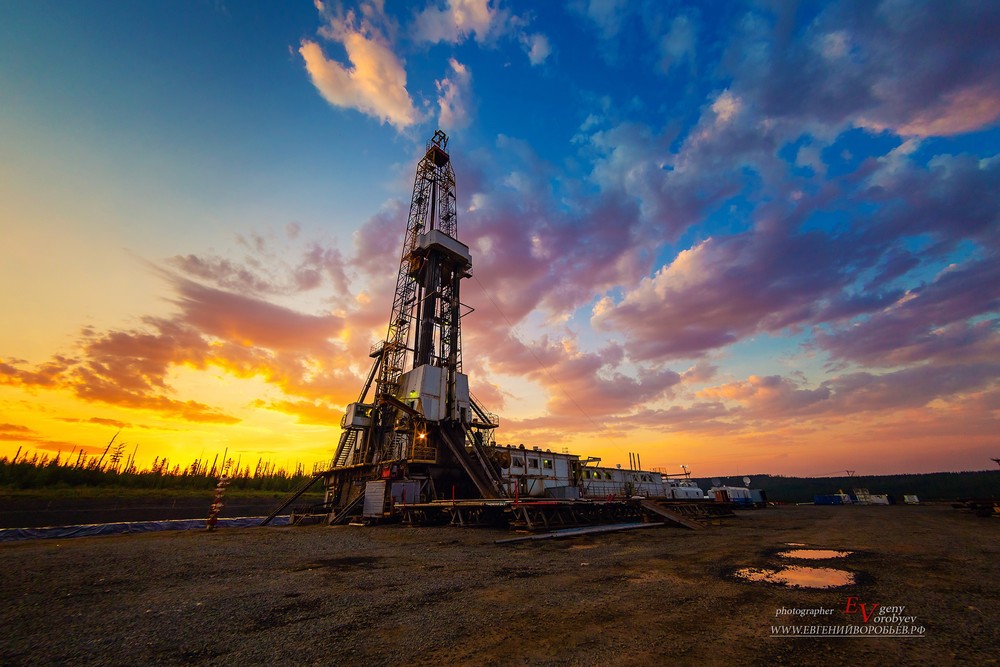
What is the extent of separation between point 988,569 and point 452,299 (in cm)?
3200

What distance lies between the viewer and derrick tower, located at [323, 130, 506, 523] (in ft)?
85.6

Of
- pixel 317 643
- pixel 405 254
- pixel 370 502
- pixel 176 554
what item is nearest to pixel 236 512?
pixel 370 502

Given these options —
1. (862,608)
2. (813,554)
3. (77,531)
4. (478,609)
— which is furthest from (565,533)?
(77,531)

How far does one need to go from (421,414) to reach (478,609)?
22.8 meters

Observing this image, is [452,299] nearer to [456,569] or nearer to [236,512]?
[456,569]

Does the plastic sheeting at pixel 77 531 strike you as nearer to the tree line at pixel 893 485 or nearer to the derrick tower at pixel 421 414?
the derrick tower at pixel 421 414

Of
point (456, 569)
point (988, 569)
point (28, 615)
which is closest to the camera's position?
point (28, 615)

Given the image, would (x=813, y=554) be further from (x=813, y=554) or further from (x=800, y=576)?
(x=800, y=576)

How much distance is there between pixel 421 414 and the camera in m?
27.5

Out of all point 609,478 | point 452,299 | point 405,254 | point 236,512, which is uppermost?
point 405,254

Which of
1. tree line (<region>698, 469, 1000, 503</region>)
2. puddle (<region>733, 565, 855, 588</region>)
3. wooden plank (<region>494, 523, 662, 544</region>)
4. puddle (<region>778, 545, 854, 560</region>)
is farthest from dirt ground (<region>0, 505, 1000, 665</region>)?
tree line (<region>698, 469, 1000, 503</region>)

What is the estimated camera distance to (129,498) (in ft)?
127

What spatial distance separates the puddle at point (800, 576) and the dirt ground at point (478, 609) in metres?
0.31

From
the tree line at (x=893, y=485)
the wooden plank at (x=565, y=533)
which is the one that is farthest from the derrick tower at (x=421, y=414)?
the tree line at (x=893, y=485)
